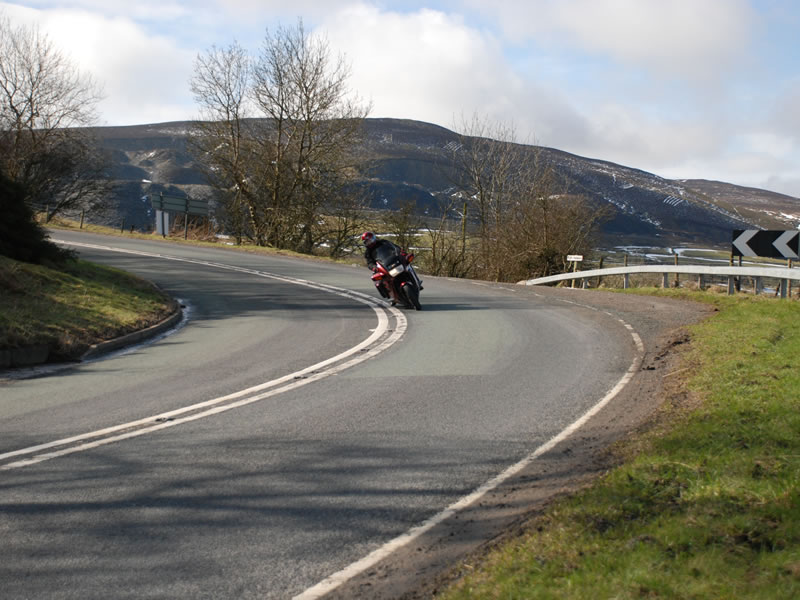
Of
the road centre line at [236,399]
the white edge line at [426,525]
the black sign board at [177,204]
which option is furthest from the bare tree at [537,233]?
the white edge line at [426,525]

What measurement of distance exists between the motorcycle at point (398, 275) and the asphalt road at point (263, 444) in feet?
9.34

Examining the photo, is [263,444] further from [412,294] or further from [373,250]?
[373,250]

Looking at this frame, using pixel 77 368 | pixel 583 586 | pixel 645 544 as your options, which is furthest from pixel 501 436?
pixel 77 368

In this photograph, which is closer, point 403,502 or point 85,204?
point 403,502

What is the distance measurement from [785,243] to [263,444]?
1621 cm

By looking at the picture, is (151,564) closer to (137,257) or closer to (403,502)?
(403,502)

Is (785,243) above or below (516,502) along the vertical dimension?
above

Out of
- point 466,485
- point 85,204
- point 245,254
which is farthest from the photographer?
point 85,204

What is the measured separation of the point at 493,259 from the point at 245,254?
11882 millimetres

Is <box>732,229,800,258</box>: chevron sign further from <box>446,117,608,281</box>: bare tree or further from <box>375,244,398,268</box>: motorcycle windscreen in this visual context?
<box>446,117,608,281</box>: bare tree

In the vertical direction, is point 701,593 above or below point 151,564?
above

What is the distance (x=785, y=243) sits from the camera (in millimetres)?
19078

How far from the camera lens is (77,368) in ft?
36.4

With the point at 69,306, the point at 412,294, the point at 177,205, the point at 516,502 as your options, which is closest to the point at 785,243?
the point at 412,294
